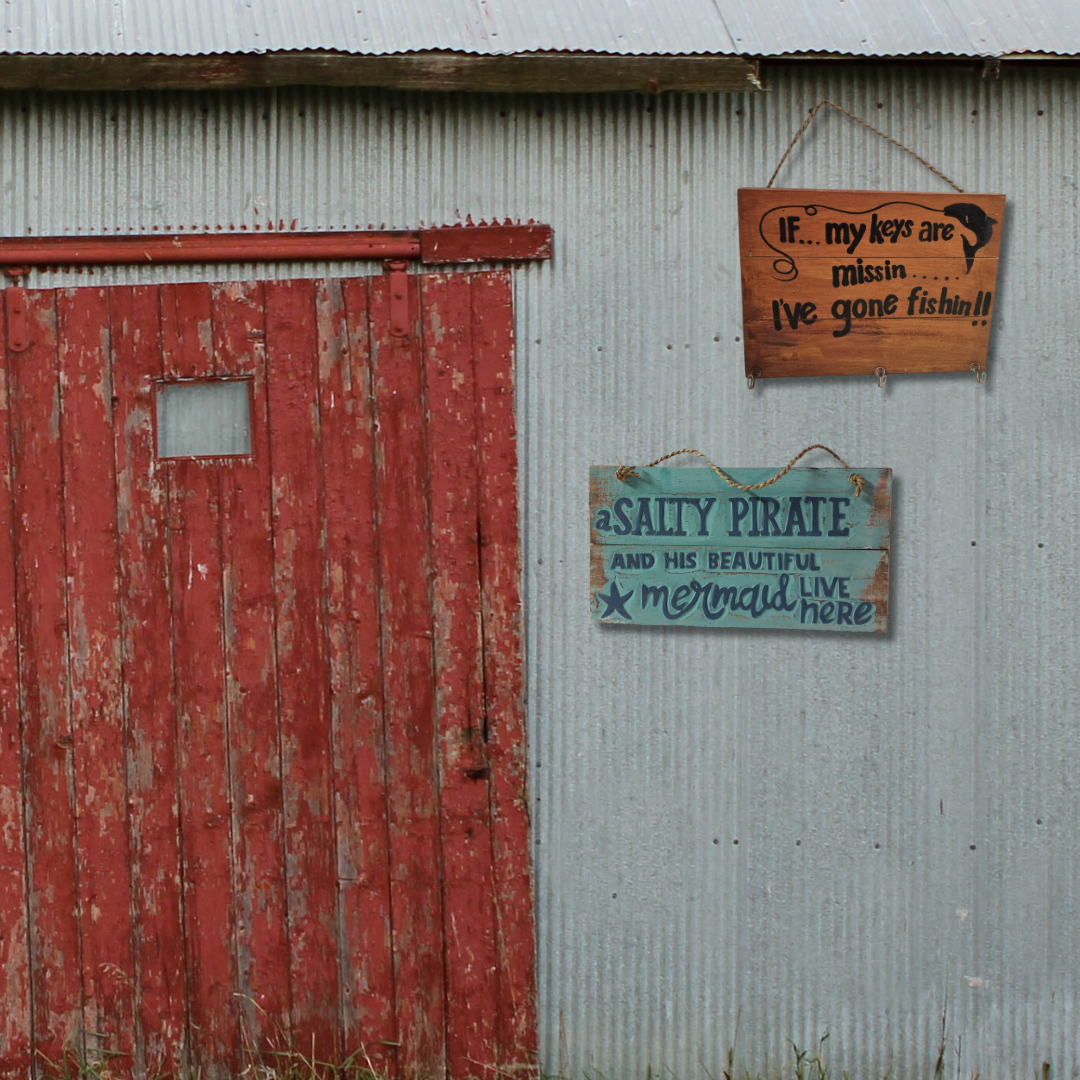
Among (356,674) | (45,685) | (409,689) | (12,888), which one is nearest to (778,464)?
(409,689)

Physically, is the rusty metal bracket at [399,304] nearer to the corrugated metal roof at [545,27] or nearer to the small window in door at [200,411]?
the small window in door at [200,411]

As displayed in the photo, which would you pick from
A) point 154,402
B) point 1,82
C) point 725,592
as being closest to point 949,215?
point 725,592

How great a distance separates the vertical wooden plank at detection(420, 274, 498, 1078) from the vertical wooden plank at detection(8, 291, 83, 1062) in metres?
1.01

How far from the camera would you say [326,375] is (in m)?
2.59

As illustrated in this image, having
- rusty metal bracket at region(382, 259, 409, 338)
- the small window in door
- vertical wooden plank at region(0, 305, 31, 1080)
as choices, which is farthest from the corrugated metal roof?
vertical wooden plank at region(0, 305, 31, 1080)

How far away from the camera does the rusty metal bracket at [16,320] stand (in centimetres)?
258

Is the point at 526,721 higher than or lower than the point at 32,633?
lower

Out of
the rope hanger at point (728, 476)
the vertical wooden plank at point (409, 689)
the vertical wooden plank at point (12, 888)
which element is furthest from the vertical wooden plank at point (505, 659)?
the vertical wooden plank at point (12, 888)

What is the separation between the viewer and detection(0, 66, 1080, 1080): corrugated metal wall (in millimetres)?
2574

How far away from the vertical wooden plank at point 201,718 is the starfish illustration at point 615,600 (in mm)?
1042

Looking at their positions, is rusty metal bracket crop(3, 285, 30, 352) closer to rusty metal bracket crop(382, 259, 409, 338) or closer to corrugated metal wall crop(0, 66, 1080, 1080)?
corrugated metal wall crop(0, 66, 1080, 1080)

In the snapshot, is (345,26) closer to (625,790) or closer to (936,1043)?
(625,790)

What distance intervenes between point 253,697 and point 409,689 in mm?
423

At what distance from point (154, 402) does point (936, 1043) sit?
271 cm
